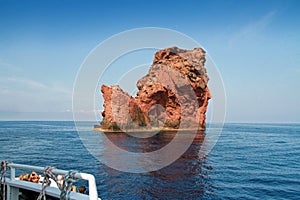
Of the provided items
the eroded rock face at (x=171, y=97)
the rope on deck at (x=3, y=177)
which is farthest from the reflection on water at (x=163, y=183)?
the eroded rock face at (x=171, y=97)

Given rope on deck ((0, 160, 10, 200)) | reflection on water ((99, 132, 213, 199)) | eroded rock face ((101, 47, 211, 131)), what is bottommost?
reflection on water ((99, 132, 213, 199))

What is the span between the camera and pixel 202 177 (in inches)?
908

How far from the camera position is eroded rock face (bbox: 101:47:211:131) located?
86.9 m

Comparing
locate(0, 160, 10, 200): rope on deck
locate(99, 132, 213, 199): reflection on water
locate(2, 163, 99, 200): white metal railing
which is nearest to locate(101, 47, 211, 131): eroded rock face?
locate(99, 132, 213, 199): reflection on water

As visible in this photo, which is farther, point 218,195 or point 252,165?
point 252,165

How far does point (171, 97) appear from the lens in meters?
90.2

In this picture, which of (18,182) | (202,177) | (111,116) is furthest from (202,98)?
(18,182)

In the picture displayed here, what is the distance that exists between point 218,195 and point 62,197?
16130 mm

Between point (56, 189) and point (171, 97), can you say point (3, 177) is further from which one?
point (171, 97)

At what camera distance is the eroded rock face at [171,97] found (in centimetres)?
8694

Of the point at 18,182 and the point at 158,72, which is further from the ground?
the point at 158,72

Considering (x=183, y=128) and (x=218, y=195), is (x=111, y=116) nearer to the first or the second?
(x=183, y=128)

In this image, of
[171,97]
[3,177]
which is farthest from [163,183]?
[171,97]

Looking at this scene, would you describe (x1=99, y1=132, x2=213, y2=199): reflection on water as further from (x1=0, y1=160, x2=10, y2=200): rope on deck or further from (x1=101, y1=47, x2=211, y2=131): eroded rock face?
(x1=101, y1=47, x2=211, y2=131): eroded rock face
